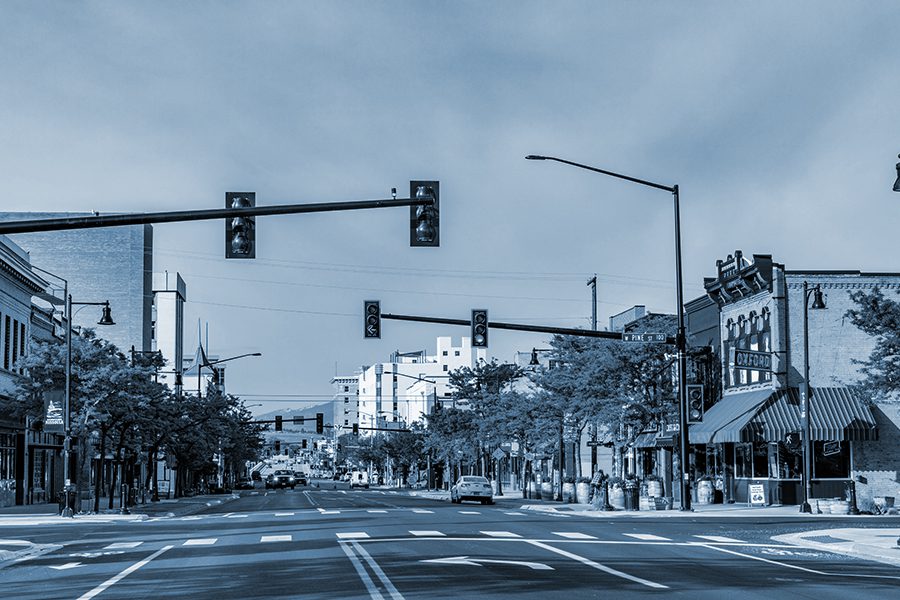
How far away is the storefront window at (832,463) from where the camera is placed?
48.4m

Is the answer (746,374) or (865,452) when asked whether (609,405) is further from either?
(865,452)

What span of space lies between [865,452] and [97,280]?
78549 mm

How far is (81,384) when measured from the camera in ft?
164

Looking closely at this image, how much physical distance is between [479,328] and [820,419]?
59.7ft

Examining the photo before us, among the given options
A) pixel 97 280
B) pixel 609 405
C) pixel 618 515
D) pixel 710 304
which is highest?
pixel 97 280

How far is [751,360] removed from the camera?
47.3 m

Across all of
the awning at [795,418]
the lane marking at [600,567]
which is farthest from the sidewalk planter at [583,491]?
the lane marking at [600,567]

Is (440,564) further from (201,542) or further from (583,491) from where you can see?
(583,491)

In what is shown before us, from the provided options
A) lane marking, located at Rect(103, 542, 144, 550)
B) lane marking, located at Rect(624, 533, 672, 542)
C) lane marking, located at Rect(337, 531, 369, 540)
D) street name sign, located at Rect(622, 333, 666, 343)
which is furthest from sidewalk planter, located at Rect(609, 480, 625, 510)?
lane marking, located at Rect(103, 542, 144, 550)

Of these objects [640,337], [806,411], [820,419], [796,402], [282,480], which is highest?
[640,337]

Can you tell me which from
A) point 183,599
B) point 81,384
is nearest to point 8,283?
point 81,384

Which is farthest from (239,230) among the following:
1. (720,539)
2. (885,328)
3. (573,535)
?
(885,328)

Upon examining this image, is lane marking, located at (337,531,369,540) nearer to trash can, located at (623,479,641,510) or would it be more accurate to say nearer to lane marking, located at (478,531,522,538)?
lane marking, located at (478,531,522,538)

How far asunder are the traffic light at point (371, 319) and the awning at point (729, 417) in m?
17.1
